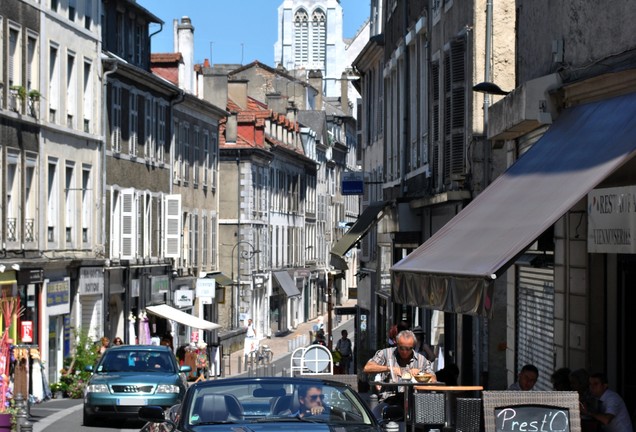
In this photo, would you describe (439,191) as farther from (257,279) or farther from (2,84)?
(257,279)

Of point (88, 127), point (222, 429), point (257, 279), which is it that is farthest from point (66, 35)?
point (257, 279)

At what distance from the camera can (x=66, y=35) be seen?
4125cm

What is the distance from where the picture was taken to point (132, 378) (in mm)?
25844

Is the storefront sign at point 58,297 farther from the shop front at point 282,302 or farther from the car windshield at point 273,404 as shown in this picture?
the shop front at point 282,302

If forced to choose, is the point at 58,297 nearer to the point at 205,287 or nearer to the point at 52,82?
the point at 52,82

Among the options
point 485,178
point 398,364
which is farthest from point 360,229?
point 398,364

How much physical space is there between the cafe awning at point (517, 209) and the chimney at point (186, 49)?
42.3 metres

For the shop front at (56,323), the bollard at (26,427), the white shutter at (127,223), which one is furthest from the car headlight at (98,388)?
the white shutter at (127,223)

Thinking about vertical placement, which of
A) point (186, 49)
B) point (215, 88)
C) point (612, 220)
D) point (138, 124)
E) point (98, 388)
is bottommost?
point (98, 388)

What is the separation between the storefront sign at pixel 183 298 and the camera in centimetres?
5428

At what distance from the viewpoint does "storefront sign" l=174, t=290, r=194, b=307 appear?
5428cm

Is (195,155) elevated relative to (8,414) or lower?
elevated

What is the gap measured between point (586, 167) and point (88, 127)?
106 ft

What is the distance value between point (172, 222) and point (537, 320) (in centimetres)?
3477
